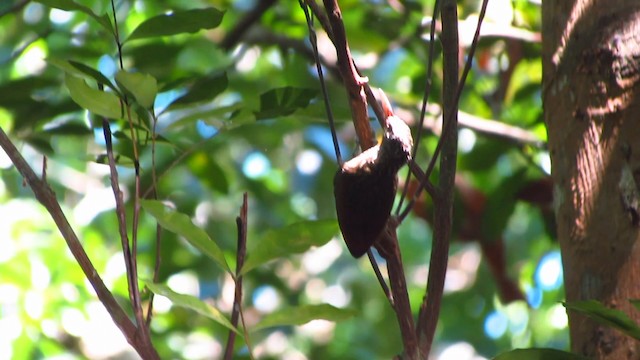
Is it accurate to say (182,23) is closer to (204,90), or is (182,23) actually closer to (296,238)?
(204,90)

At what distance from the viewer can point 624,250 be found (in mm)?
952

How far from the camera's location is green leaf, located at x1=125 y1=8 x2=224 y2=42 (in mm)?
1095

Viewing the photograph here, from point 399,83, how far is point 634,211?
2137 millimetres

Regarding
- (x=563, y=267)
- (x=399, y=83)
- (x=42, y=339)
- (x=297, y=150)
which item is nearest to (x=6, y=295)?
(x=42, y=339)

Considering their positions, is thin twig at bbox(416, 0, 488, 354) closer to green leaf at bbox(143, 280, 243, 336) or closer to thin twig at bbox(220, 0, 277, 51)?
green leaf at bbox(143, 280, 243, 336)

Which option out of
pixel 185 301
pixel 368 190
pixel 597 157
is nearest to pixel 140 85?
pixel 185 301

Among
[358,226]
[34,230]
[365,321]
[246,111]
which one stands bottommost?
[358,226]

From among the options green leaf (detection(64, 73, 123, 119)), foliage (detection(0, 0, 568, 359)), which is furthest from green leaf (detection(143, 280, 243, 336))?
green leaf (detection(64, 73, 123, 119))

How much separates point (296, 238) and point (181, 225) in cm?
13

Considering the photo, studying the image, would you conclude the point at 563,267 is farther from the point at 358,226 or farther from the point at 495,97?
the point at 495,97

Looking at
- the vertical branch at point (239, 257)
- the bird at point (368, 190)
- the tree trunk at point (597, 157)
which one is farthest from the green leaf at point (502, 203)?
the bird at point (368, 190)

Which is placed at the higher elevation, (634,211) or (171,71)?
(171,71)

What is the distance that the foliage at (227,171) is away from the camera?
1.11 meters

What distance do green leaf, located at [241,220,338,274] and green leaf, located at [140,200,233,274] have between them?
6cm
